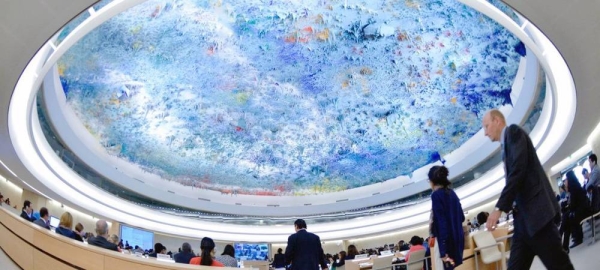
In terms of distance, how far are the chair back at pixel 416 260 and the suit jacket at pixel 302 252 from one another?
6.16 feet

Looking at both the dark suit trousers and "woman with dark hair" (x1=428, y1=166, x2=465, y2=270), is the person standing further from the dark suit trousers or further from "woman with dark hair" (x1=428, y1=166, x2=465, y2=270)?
the dark suit trousers

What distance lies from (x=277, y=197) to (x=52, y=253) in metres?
14.6

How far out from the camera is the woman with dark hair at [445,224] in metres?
4.41

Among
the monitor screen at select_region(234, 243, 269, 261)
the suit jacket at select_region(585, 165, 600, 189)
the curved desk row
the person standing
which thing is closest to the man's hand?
the curved desk row

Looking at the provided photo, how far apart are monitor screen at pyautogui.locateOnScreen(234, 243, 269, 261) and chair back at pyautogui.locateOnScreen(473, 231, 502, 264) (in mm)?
16015

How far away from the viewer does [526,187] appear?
3178mm

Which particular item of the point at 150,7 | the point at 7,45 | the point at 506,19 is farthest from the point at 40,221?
the point at 506,19

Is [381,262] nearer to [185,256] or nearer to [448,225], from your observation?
[185,256]

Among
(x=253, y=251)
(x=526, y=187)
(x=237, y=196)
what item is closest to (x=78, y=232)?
(x=526, y=187)

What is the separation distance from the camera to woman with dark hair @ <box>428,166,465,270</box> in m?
4.41

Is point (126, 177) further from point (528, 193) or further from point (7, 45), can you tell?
point (528, 193)

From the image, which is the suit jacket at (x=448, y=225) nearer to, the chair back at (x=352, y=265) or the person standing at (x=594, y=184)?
the person standing at (x=594, y=184)

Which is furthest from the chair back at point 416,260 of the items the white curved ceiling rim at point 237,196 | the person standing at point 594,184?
the white curved ceiling rim at point 237,196

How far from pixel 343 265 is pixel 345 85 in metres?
5.79
